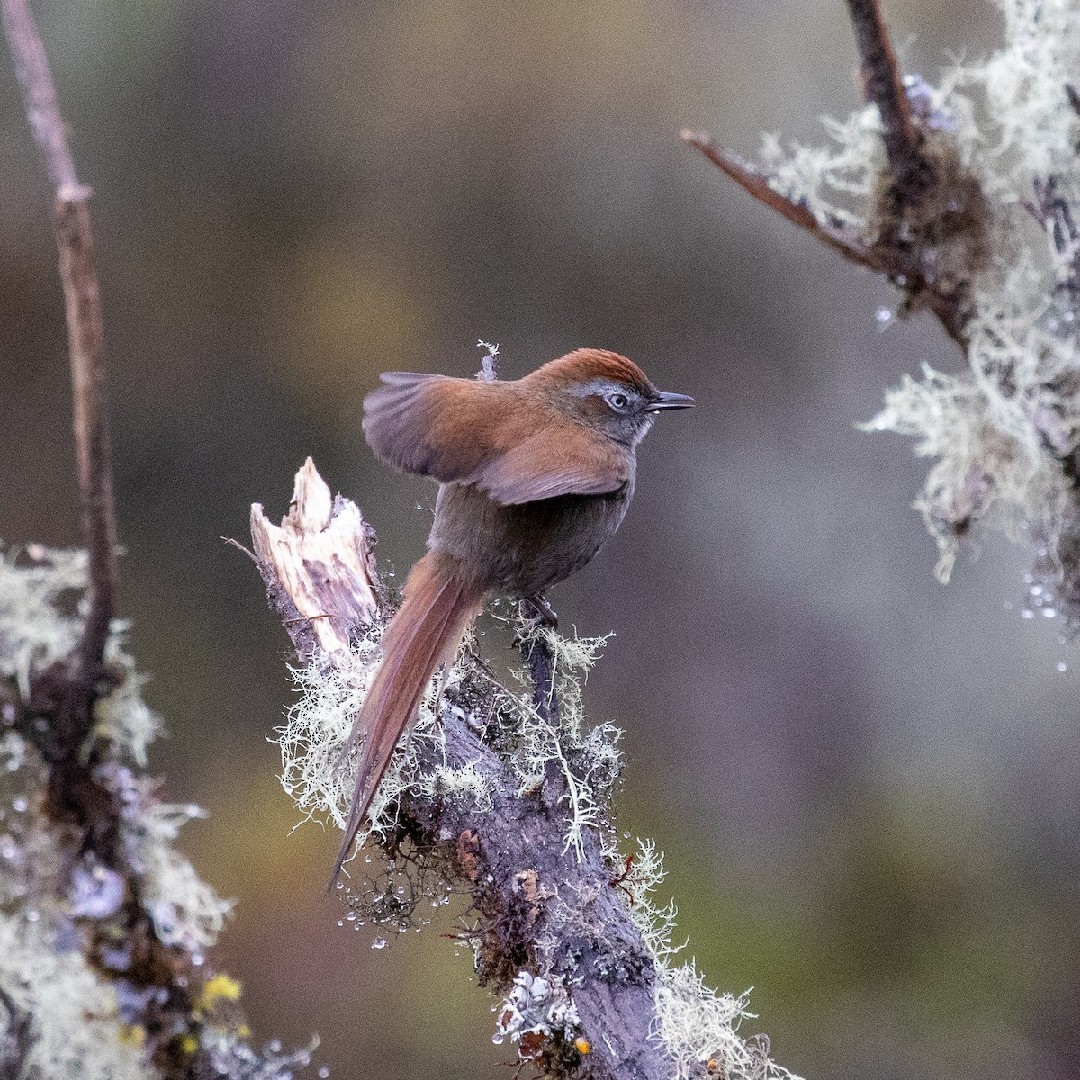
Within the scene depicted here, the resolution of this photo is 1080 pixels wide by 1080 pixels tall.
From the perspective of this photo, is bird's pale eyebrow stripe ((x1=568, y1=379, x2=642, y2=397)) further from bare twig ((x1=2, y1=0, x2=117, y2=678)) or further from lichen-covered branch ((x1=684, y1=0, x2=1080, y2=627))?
bare twig ((x1=2, y1=0, x2=117, y2=678))

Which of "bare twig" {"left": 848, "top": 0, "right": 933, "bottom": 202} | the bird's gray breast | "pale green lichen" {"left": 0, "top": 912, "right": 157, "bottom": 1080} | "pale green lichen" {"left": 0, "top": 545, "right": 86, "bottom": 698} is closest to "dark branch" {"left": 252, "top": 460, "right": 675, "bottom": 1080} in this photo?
the bird's gray breast

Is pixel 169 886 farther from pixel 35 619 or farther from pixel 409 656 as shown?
pixel 409 656

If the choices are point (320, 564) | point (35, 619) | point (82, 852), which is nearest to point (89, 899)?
point (82, 852)

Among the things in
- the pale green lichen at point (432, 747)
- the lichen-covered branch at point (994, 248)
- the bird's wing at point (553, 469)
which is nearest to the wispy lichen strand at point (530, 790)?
the pale green lichen at point (432, 747)

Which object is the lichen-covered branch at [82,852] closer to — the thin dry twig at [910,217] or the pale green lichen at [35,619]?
the pale green lichen at [35,619]

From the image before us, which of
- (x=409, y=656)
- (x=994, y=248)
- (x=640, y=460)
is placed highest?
(x=640, y=460)

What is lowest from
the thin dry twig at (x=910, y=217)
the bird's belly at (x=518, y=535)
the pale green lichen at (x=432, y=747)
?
the pale green lichen at (x=432, y=747)

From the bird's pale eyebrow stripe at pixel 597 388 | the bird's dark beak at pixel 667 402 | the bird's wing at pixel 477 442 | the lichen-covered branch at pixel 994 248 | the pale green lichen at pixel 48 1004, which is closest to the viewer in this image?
the pale green lichen at pixel 48 1004
